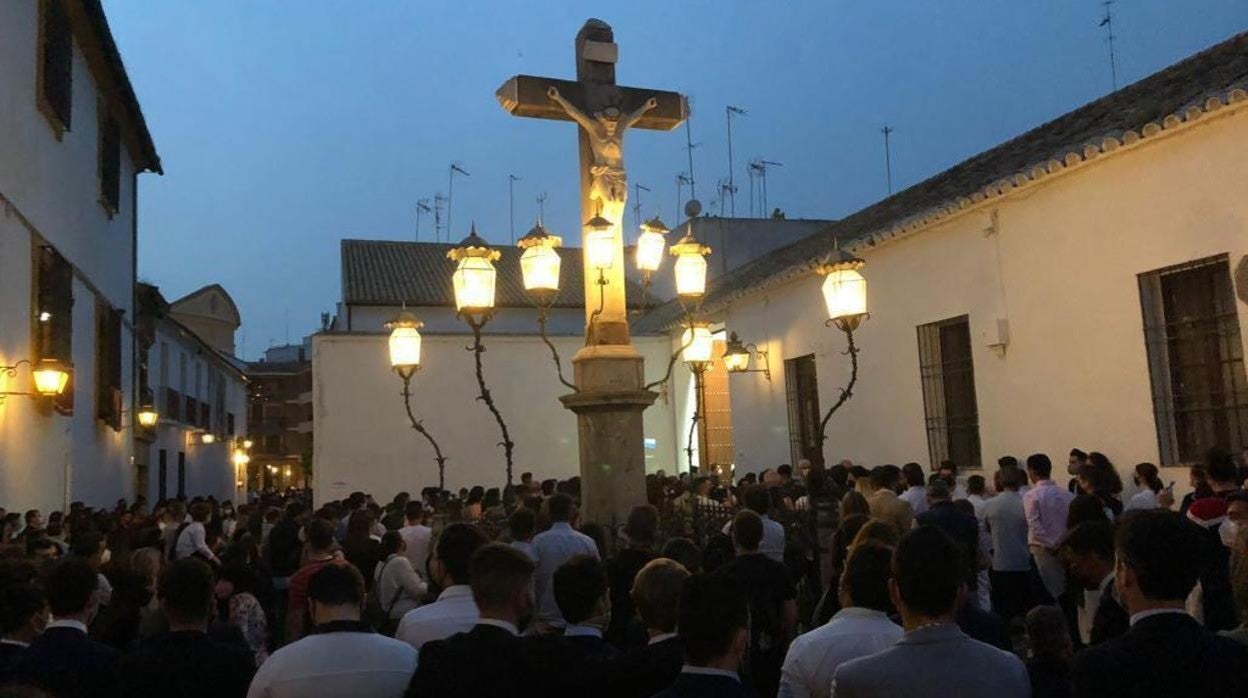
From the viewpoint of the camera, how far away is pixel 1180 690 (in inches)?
88.7

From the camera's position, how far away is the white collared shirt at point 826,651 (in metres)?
3.21

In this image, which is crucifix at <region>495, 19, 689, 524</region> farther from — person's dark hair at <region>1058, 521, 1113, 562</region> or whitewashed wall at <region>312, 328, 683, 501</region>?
whitewashed wall at <region>312, 328, 683, 501</region>

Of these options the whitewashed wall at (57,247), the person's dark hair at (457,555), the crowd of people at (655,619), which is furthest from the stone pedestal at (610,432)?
the whitewashed wall at (57,247)

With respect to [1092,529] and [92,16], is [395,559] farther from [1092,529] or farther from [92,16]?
[92,16]

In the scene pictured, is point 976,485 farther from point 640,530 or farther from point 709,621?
point 709,621

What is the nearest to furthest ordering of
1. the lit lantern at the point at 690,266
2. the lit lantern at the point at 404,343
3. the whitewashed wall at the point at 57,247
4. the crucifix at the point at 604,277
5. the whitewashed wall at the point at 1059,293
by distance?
the crucifix at the point at 604,277
the lit lantern at the point at 690,266
the whitewashed wall at the point at 1059,293
the whitewashed wall at the point at 57,247
the lit lantern at the point at 404,343

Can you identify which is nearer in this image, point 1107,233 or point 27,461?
point 1107,233

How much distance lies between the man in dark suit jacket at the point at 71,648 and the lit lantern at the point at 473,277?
14.9ft

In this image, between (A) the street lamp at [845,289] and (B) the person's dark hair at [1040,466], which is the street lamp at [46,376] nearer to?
(A) the street lamp at [845,289]

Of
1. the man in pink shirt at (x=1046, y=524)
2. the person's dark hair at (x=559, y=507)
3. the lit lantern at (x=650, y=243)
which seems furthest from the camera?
the lit lantern at (x=650, y=243)

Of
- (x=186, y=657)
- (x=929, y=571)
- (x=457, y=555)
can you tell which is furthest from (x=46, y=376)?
(x=929, y=571)

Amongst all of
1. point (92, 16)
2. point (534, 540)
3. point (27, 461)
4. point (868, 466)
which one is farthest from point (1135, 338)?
point (92, 16)

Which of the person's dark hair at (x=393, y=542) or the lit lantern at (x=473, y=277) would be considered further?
the lit lantern at (x=473, y=277)

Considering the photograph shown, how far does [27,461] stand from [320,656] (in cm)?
979
